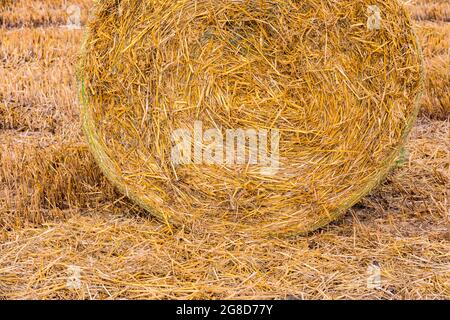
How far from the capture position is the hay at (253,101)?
3.23 m

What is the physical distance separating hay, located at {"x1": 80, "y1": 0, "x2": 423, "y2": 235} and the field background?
191 millimetres

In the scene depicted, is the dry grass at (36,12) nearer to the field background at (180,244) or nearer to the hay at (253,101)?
the field background at (180,244)

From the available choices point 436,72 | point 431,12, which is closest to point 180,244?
point 436,72

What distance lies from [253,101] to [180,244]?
88cm

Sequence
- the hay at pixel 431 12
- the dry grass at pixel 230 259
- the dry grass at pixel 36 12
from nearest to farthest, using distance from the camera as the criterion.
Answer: the dry grass at pixel 230 259 → the dry grass at pixel 36 12 → the hay at pixel 431 12

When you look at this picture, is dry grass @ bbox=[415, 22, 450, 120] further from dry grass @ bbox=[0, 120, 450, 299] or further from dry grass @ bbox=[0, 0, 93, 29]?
dry grass @ bbox=[0, 0, 93, 29]

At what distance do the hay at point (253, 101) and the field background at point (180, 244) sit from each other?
19cm

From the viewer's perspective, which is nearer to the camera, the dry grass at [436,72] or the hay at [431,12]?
the dry grass at [436,72]

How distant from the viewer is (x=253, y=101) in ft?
11.5

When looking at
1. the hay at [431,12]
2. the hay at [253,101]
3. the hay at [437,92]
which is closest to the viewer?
the hay at [253,101]

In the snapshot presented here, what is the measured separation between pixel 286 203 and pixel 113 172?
915 mm

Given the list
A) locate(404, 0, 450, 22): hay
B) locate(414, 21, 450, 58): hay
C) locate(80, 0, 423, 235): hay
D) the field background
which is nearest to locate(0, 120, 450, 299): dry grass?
the field background

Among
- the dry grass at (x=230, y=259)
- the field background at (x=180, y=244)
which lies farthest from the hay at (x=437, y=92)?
the dry grass at (x=230, y=259)

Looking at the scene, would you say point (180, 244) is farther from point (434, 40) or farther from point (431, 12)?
point (431, 12)
